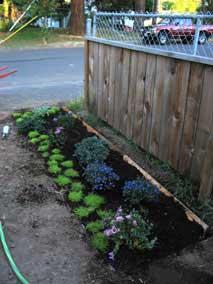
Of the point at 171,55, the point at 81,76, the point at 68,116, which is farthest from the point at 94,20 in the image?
the point at 81,76

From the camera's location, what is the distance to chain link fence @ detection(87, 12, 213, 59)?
9.53 ft

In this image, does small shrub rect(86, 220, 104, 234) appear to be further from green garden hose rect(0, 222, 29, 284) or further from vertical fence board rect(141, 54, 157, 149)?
vertical fence board rect(141, 54, 157, 149)

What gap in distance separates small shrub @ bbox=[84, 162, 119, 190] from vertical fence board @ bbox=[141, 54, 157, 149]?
76cm

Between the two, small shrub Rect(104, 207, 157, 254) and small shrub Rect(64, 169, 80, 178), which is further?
small shrub Rect(64, 169, 80, 178)

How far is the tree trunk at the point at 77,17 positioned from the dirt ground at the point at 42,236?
14.3 m

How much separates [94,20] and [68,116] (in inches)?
54.7

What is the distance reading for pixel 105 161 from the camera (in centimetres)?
352

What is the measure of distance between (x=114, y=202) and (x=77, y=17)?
15.2 m

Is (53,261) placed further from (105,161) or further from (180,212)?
(105,161)

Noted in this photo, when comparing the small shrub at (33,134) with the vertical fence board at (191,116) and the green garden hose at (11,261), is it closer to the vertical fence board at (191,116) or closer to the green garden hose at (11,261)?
the green garden hose at (11,261)

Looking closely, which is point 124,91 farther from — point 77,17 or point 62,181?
point 77,17

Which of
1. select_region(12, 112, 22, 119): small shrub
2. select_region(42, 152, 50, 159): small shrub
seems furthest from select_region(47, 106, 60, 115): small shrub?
select_region(42, 152, 50, 159): small shrub

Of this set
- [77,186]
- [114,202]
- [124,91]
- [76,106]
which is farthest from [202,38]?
[76,106]

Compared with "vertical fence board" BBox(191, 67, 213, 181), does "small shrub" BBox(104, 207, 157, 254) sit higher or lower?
lower
